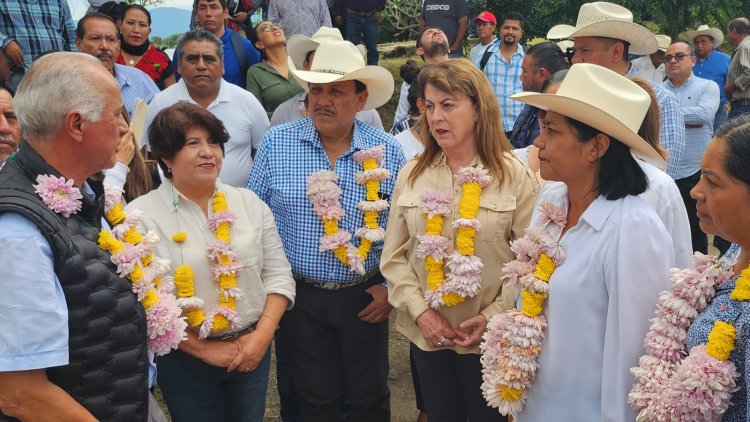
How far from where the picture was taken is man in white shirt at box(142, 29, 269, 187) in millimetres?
5250

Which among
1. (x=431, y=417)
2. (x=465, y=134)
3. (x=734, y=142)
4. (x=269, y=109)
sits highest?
(x=734, y=142)

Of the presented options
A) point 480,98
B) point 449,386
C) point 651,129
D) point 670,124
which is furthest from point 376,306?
point 670,124

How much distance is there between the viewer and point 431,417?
387 cm

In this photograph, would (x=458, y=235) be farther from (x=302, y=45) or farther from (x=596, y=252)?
(x=302, y=45)

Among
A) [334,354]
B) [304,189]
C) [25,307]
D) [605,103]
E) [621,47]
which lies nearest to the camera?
[25,307]

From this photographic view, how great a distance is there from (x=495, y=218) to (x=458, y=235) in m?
0.22

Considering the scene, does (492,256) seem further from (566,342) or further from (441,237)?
(566,342)

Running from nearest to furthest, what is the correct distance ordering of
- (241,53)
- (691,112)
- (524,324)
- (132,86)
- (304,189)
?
(524,324), (304,189), (132,86), (241,53), (691,112)

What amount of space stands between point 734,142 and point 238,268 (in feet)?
7.81

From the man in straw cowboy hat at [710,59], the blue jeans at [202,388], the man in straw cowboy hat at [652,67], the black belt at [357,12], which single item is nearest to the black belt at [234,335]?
the blue jeans at [202,388]

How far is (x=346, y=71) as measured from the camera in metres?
4.31

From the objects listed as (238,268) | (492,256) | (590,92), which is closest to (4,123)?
(238,268)

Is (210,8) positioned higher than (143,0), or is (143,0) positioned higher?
(210,8)

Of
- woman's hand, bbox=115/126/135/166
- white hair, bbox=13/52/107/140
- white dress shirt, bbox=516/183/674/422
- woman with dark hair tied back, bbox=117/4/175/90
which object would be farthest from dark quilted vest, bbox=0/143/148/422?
woman with dark hair tied back, bbox=117/4/175/90
